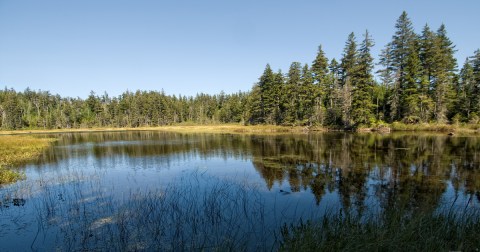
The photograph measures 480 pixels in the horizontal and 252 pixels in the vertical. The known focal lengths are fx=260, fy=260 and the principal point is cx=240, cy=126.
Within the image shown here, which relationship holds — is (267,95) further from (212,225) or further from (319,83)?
(212,225)

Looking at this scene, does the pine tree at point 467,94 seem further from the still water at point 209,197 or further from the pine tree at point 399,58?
the still water at point 209,197

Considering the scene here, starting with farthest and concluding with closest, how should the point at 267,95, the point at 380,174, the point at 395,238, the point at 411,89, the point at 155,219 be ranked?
the point at 267,95, the point at 411,89, the point at 380,174, the point at 155,219, the point at 395,238

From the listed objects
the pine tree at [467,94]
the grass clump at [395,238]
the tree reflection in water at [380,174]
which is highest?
the pine tree at [467,94]

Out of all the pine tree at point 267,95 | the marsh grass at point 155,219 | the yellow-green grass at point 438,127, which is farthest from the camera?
the pine tree at point 267,95

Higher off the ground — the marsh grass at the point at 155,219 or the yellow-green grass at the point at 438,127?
the yellow-green grass at the point at 438,127

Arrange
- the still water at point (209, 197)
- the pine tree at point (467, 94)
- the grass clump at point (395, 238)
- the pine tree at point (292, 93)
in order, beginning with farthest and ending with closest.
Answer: the pine tree at point (292, 93), the pine tree at point (467, 94), the still water at point (209, 197), the grass clump at point (395, 238)

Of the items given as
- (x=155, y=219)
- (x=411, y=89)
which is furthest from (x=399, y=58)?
(x=155, y=219)

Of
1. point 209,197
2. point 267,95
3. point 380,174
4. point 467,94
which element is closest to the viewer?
point 209,197

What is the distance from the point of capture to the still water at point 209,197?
809 cm

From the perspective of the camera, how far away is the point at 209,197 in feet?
37.6

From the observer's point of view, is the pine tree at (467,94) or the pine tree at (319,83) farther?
the pine tree at (319,83)

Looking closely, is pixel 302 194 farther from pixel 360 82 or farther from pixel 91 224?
pixel 360 82

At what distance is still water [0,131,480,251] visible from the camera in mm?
8094

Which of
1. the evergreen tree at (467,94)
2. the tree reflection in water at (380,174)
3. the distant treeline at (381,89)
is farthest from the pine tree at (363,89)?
the tree reflection in water at (380,174)
